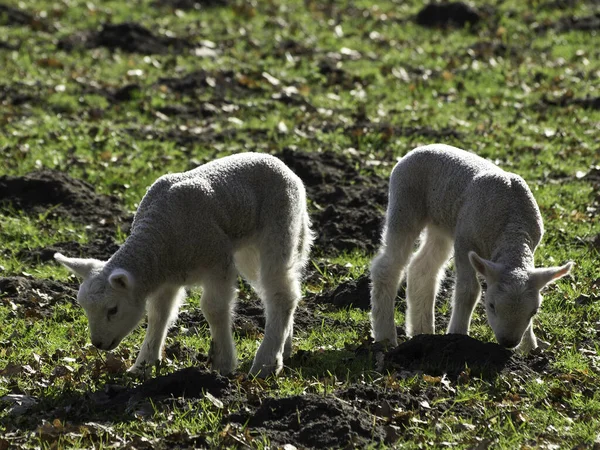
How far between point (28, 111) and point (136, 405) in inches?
372

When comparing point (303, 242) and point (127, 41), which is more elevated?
point (303, 242)

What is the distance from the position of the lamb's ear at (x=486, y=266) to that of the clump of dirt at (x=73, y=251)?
4.48 metres

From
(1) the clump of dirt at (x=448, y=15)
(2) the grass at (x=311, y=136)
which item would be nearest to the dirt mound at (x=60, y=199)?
(2) the grass at (x=311, y=136)

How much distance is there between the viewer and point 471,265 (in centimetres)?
827

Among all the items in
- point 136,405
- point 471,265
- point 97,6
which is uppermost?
point 471,265

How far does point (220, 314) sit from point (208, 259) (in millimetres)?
459

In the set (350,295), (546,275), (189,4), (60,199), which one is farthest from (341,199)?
(189,4)

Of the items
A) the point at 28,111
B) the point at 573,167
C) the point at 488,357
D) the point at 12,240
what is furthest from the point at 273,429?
the point at 28,111

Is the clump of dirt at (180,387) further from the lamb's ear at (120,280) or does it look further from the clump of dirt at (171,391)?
the lamb's ear at (120,280)

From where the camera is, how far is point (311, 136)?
1478 cm

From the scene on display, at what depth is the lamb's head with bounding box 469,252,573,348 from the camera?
7664mm

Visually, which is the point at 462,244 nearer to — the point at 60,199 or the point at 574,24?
the point at 60,199

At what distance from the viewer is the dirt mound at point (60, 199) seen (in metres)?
12.0

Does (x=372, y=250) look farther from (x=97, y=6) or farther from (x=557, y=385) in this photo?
(x=97, y=6)
